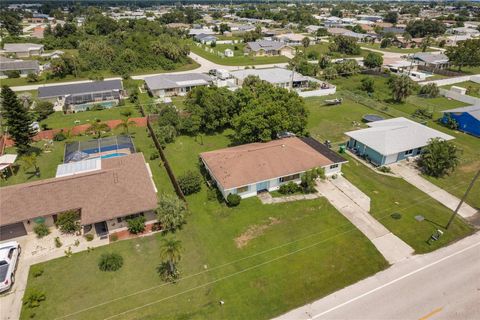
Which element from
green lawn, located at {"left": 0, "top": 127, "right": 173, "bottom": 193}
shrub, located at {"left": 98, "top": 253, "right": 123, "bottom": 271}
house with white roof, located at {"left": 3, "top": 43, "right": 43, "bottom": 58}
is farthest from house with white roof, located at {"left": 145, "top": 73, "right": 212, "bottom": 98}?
house with white roof, located at {"left": 3, "top": 43, "right": 43, "bottom": 58}

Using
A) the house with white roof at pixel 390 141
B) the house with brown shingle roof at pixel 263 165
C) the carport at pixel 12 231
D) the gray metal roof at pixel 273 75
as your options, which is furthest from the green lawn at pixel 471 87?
the carport at pixel 12 231

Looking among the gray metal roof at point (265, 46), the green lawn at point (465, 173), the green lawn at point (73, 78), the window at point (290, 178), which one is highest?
the gray metal roof at point (265, 46)

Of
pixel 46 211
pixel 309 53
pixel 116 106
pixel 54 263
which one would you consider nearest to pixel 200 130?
pixel 116 106

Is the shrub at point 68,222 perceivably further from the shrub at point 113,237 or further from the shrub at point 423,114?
the shrub at point 423,114

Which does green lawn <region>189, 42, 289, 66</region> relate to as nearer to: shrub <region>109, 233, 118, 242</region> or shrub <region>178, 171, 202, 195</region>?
shrub <region>178, 171, 202, 195</region>

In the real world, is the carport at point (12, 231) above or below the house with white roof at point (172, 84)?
below

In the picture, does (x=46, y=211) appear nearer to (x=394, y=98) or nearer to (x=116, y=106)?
(x=116, y=106)

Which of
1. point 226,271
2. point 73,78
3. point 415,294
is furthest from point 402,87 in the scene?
point 73,78
